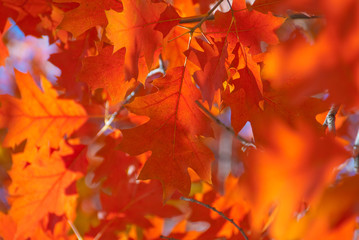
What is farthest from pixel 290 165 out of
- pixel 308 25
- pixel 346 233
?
pixel 308 25

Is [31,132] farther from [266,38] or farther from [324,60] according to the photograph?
[324,60]

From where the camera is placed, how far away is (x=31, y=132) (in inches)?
44.0

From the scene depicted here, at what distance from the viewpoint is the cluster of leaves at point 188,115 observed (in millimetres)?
391

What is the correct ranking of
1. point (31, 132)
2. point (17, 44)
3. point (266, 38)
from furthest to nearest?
1. point (17, 44)
2. point (31, 132)
3. point (266, 38)

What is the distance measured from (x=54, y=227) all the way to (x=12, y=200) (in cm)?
16

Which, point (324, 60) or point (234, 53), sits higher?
point (324, 60)

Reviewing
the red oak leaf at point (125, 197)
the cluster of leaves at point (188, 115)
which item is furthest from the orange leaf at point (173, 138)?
the red oak leaf at point (125, 197)

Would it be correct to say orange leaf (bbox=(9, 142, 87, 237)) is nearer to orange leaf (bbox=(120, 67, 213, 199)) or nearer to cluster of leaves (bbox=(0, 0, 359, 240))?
cluster of leaves (bbox=(0, 0, 359, 240))

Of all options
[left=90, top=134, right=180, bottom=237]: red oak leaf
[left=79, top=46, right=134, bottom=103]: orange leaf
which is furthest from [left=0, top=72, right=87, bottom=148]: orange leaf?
[left=79, top=46, right=134, bottom=103]: orange leaf

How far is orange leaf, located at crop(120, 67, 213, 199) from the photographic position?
820mm

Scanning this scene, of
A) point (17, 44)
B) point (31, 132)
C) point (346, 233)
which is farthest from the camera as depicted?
point (17, 44)

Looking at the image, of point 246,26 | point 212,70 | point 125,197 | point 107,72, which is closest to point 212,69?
point 212,70

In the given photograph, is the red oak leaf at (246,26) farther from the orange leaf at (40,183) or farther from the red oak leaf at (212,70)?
the orange leaf at (40,183)

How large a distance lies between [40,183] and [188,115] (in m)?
0.57
